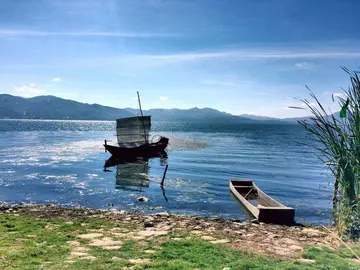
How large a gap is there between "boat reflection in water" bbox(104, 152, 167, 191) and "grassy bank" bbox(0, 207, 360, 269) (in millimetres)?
14451

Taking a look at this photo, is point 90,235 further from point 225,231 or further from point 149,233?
point 225,231

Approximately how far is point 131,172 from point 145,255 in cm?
2716

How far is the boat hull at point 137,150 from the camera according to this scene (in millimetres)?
46312

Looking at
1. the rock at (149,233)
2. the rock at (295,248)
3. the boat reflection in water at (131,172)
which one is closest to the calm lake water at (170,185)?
the boat reflection in water at (131,172)

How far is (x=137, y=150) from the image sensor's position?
48062 millimetres

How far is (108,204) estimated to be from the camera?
2038 centimetres

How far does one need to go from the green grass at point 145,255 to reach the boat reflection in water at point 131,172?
1562 centimetres

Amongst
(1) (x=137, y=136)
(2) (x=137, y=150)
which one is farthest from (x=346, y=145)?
(1) (x=137, y=136)

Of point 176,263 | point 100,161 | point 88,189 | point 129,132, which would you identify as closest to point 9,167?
point 100,161

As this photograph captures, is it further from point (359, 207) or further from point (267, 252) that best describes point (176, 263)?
point (359, 207)

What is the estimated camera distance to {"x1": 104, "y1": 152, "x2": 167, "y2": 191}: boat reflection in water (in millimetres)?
27505

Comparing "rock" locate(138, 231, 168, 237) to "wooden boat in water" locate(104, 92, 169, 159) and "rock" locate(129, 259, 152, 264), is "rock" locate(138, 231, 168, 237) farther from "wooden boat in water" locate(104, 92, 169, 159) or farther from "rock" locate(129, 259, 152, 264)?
"wooden boat in water" locate(104, 92, 169, 159)

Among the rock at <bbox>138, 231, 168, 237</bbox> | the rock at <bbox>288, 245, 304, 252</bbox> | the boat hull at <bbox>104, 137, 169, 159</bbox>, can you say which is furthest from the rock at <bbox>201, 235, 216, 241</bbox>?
the boat hull at <bbox>104, 137, 169, 159</bbox>

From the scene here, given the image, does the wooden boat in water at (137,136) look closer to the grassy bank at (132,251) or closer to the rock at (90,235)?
the grassy bank at (132,251)
